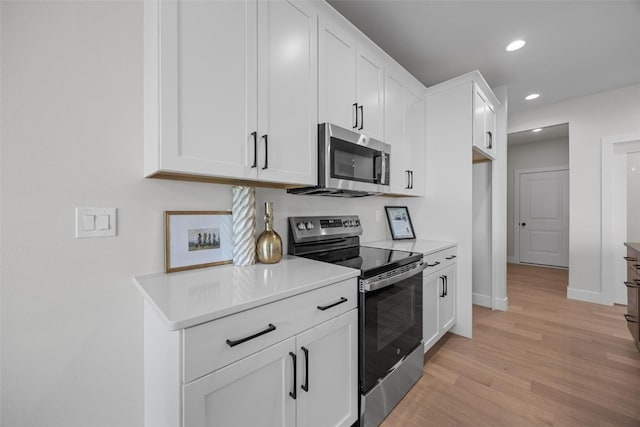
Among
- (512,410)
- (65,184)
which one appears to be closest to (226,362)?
(65,184)

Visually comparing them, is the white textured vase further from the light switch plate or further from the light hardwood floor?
the light hardwood floor

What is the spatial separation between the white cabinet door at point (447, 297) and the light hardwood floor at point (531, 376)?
0.22m

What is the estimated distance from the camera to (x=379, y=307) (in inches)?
56.7

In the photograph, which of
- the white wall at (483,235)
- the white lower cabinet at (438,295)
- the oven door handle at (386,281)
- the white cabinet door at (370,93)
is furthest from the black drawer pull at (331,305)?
the white wall at (483,235)

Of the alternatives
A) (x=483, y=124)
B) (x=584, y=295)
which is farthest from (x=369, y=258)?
(x=584, y=295)

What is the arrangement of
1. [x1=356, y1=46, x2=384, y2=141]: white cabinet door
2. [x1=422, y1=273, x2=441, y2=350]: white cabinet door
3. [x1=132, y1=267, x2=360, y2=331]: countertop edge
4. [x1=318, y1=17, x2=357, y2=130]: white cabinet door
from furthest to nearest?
[x1=422, y1=273, x2=441, y2=350]: white cabinet door → [x1=356, y1=46, x2=384, y2=141]: white cabinet door → [x1=318, y1=17, x2=357, y2=130]: white cabinet door → [x1=132, y1=267, x2=360, y2=331]: countertop edge

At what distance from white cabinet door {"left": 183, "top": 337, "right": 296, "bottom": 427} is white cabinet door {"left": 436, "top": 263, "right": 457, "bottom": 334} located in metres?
1.58

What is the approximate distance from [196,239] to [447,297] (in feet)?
6.91

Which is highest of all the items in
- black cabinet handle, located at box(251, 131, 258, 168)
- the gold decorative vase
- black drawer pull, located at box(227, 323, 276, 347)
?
black cabinet handle, located at box(251, 131, 258, 168)

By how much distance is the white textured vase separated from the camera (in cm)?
142

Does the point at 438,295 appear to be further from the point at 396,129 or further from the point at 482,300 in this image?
the point at 482,300

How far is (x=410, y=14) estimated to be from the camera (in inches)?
75.7

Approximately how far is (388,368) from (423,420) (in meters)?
0.35

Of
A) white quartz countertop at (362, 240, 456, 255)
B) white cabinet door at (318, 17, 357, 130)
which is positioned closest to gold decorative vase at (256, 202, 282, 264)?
white cabinet door at (318, 17, 357, 130)
